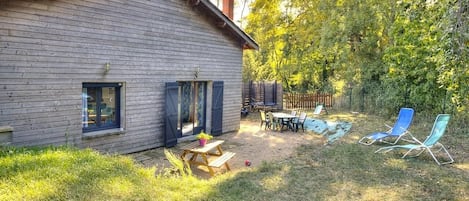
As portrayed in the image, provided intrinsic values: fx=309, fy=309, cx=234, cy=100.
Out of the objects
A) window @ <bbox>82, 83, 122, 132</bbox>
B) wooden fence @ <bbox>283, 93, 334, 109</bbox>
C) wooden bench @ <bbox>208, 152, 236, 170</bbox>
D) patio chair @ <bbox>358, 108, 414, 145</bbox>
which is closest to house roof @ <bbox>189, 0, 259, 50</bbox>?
window @ <bbox>82, 83, 122, 132</bbox>

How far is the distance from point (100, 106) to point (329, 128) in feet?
24.8

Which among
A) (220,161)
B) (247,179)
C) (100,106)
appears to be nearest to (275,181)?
(247,179)

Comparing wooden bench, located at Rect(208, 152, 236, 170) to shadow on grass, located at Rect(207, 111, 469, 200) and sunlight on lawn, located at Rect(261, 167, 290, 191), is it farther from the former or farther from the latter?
sunlight on lawn, located at Rect(261, 167, 290, 191)

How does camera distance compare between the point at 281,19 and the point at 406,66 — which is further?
the point at 281,19

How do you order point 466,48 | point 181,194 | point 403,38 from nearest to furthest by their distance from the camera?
point 181,194
point 466,48
point 403,38

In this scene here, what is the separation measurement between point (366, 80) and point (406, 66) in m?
3.40

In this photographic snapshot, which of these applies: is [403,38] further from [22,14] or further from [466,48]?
[22,14]

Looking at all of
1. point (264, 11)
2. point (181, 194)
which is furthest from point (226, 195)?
point (264, 11)

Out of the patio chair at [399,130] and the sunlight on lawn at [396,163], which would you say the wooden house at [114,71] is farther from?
the sunlight on lawn at [396,163]

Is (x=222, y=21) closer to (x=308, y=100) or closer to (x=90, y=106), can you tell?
(x=90, y=106)

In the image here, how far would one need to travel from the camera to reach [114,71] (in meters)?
7.05

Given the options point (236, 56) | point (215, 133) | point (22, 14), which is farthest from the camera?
point (236, 56)

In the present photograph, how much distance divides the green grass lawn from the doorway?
11.5 ft

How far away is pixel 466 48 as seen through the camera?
4.35m
